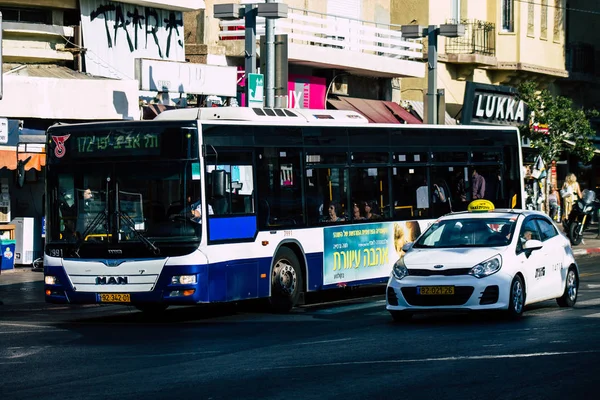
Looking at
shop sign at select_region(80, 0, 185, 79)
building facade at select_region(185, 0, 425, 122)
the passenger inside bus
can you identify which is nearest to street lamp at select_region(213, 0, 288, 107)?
shop sign at select_region(80, 0, 185, 79)

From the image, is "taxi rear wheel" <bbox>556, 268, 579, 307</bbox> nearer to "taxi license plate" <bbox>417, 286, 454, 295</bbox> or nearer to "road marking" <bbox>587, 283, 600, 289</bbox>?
"taxi license plate" <bbox>417, 286, 454, 295</bbox>

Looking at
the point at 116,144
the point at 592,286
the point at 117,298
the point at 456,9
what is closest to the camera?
the point at 117,298

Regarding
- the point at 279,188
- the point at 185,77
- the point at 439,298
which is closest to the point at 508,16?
the point at 185,77

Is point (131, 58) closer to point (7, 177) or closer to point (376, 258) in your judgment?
point (7, 177)

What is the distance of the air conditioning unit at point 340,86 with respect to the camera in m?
38.7

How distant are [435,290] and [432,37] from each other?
59.7ft

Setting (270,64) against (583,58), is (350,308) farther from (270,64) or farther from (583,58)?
(583,58)

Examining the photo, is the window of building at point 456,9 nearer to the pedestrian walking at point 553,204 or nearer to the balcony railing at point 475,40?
the balcony railing at point 475,40

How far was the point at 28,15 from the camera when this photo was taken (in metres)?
29.2

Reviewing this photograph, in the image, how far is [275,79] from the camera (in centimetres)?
2850

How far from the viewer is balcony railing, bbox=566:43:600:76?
50.6 m

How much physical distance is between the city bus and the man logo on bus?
0.06 ft

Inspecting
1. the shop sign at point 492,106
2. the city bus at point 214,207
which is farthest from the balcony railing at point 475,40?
the city bus at point 214,207

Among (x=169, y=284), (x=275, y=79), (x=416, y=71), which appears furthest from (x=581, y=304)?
(x=416, y=71)
